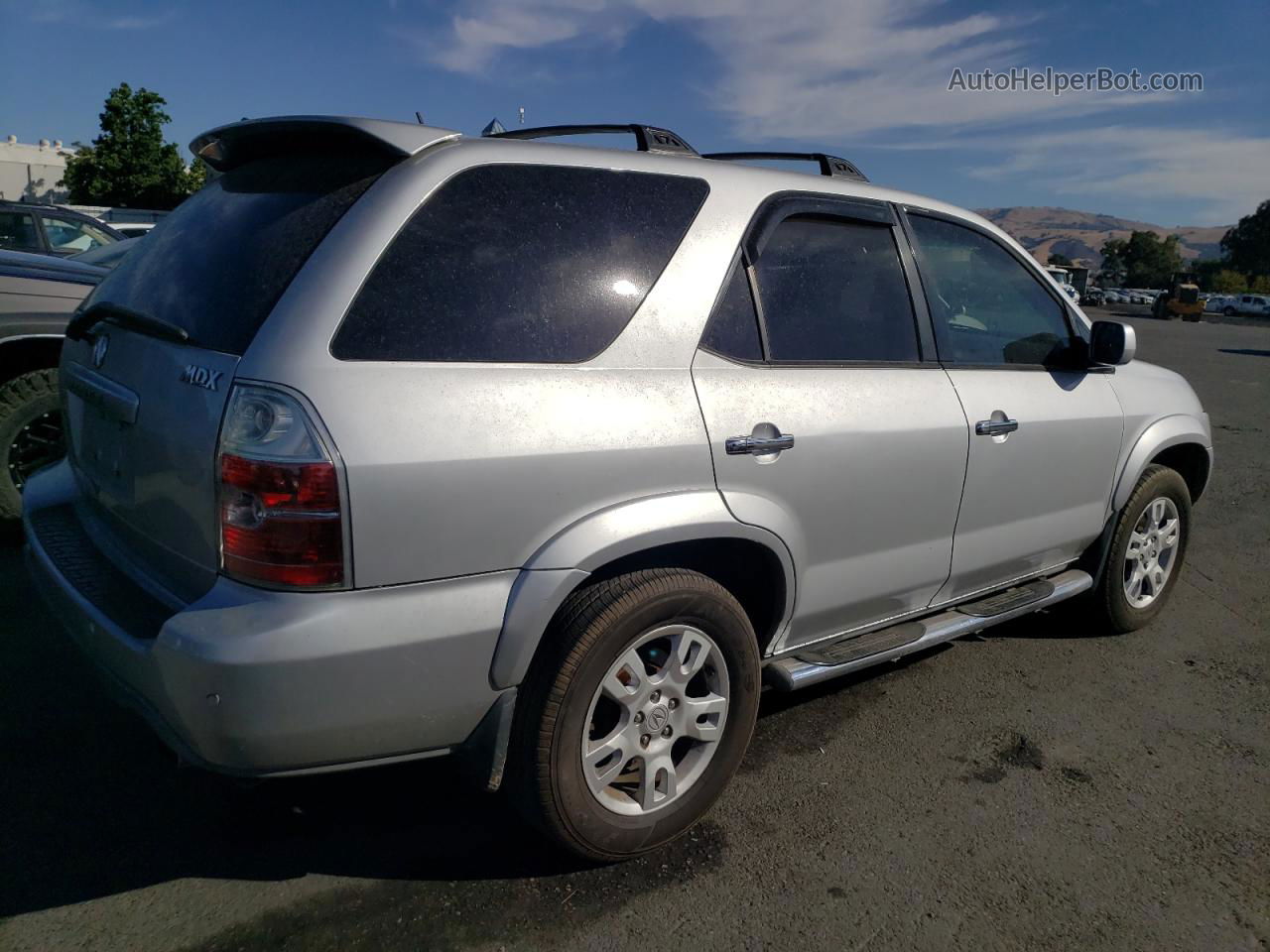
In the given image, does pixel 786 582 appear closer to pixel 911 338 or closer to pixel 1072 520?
pixel 911 338

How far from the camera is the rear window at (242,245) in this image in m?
2.22

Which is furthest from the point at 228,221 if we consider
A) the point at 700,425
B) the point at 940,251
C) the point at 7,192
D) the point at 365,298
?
the point at 7,192

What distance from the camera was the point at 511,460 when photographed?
7.18 feet

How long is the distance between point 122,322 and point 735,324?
5.63ft

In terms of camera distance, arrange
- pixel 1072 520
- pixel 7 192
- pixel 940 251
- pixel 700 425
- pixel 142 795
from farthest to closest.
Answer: pixel 7 192 → pixel 1072 520 → pixel 940 251 → pixel 142 795 → pixel 700 425

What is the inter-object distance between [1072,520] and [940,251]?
1265 millimetres

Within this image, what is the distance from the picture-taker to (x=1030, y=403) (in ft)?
11.8

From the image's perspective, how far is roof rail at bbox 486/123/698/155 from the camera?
2939 millimetres

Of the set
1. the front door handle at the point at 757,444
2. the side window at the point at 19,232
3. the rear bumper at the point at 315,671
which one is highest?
the side window at the point at 19,232

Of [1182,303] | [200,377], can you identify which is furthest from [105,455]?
[1182,303]

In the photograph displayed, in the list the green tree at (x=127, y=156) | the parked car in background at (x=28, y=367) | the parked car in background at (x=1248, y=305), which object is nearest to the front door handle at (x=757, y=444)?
the parked car in background at (x=28, y=367)

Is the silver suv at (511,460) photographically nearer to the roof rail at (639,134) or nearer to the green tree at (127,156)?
the roof rail at (639,134)

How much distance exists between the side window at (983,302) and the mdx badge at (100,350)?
2.67 m

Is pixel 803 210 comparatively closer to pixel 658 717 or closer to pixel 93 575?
pixel 658 717
